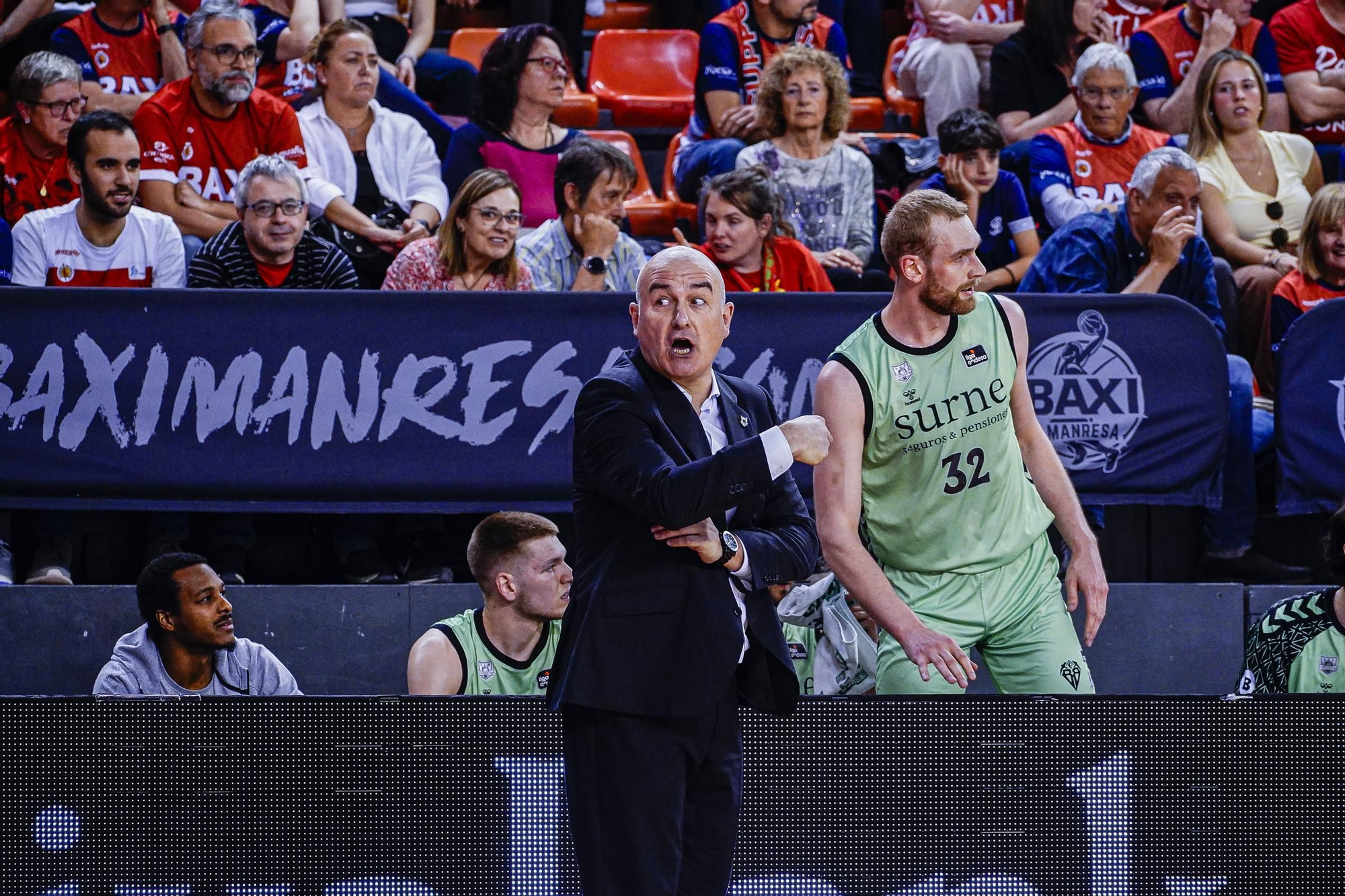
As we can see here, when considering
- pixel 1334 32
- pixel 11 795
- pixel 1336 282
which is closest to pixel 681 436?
pixel 11 795

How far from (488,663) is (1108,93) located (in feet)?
14.7

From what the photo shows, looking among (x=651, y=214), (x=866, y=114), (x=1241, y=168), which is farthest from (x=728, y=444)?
(x=866, y=114)

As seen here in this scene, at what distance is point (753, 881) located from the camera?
3.66 m

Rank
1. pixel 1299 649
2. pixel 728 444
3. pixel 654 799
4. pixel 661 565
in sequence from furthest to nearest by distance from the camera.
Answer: pixel 1299 649
pixel 728 444
pixel 661 565
pixel 654 799

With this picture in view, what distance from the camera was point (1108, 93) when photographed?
314 inches

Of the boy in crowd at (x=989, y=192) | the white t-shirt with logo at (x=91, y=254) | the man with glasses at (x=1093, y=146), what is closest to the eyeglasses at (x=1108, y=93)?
the man with glasses at (x=1093, y=146)

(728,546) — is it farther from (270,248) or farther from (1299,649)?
(270,248)

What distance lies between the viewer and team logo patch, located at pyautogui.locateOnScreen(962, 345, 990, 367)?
14.1 ft

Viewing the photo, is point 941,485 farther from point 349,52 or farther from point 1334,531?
point 349,52

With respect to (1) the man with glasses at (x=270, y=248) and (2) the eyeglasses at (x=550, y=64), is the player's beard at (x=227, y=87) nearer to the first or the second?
(1) the man with glasses at (x=270, y=248)

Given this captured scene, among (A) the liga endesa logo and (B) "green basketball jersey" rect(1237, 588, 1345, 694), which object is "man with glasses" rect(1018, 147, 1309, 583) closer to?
(A) the liga endesa logo

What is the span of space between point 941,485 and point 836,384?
0.40m

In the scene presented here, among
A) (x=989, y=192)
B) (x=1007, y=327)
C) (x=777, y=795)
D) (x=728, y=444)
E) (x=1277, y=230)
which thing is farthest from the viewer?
(x=1277, y=230)

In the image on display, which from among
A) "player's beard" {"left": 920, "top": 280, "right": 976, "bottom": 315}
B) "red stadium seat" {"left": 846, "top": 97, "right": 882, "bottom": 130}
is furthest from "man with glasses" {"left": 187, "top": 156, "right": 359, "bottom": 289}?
"red stadium seat" {"left": 846, "top": 97, "right": 882, "bottom": 130}
